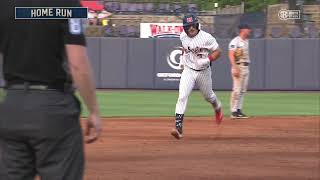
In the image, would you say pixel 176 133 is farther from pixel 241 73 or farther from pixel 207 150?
pixel 241 73

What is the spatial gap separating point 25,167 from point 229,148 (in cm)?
624

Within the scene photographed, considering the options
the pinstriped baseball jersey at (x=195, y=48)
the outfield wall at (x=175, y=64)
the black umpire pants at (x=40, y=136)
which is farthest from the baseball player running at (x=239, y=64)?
the black umpire pants at (x=40, y=136)

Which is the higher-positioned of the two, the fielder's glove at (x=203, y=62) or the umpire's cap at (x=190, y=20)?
the umpire's cap at (x=190, y=20)

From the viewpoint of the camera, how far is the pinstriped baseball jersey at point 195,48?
36.8ft

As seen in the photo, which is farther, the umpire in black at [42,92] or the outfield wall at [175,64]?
the outfield wall at [175,64]

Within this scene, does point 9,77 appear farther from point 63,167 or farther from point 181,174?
point 181,174

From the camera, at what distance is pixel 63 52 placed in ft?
13.0

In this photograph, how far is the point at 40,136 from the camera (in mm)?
3963

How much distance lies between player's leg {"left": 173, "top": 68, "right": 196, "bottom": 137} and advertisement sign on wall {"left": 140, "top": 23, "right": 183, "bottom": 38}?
13539 millimetres

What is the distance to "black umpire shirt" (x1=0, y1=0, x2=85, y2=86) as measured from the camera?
3.92m

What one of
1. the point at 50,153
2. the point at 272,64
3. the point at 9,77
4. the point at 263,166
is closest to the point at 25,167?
the point at 50,153

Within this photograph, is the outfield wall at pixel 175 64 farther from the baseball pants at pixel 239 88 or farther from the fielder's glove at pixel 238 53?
the fielder's glove at pixel 238 53

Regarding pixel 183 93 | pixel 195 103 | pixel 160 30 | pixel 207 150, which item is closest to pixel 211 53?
pixel 183 93

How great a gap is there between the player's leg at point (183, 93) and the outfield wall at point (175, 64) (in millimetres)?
12064
